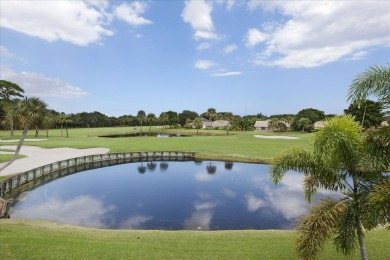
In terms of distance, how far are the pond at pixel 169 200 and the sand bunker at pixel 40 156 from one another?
411 cm

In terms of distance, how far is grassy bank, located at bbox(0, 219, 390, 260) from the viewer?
1038 cm

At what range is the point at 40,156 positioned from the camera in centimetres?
3778

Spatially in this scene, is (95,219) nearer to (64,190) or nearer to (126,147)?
(64,190)

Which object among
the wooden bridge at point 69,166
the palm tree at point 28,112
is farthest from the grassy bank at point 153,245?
the wooden bridge at point 69,166

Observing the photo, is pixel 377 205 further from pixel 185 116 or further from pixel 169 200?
pixel 185 116

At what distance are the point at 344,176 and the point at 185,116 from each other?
147517 millimetres

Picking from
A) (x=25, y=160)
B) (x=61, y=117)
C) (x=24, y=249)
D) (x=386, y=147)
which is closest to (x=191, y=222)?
(x=24, y=249)

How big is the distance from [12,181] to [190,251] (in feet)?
67.5

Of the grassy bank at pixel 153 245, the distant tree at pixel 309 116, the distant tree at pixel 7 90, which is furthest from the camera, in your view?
the distant tree at pixel 309 116

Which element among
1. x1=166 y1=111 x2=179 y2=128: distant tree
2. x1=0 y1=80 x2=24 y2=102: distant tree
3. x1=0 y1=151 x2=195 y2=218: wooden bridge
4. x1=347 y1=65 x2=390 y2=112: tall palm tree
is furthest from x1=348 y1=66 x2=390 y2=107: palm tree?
x1=166 y1=111 x2=179 y2=128: distant tree

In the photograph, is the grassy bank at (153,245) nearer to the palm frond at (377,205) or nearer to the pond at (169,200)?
the palm frond at (377,205)

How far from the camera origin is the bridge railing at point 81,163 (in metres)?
24.9

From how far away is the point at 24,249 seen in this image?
10445mm

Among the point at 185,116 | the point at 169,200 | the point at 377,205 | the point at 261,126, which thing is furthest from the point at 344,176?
the point at 185,116
